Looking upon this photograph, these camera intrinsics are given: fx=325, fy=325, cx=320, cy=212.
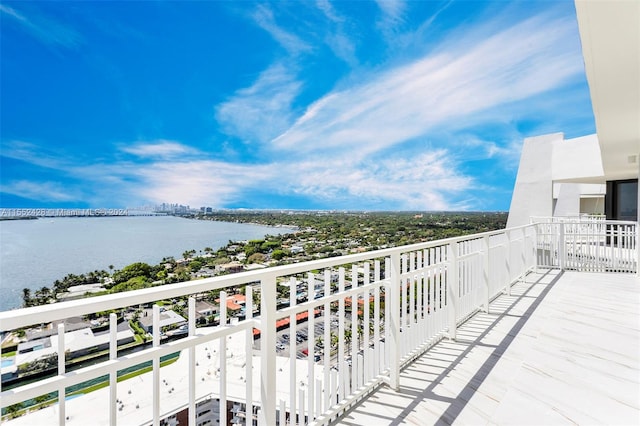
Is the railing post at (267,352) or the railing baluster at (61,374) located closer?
the railing baluster at (61,374)

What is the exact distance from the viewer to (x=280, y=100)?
45.8 metres

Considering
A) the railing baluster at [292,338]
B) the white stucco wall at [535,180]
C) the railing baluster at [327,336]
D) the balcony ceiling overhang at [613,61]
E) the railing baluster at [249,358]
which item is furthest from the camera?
the white stucco wall at [535,180]

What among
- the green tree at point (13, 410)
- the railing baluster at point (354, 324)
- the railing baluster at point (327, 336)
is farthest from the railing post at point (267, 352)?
the green tree at point (13, 410)

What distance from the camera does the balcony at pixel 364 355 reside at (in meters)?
1.23

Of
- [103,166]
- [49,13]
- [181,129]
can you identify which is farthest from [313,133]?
[49,13]

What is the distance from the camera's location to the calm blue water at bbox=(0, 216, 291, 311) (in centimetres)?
1040

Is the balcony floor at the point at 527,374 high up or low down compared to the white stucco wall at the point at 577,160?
down

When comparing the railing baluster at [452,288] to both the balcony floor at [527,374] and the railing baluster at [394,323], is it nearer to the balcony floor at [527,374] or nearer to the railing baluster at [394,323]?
the balcony floor at [527,374]

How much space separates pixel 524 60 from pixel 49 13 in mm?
31552

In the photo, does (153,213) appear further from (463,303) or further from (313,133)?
(313,133)

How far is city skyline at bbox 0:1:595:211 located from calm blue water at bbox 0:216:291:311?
8564 mm

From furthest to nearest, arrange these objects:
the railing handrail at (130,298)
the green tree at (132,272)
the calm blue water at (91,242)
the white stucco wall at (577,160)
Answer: the white stucco wall at (577,160), the calm blue water at (91,242), the green tree at (132,272), the railing handrail at (130,298)

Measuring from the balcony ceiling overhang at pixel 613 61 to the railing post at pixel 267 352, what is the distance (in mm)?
2908

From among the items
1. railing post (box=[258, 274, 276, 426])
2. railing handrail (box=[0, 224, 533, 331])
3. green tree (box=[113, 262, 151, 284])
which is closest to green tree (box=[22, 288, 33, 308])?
green tree (box=[113, 262, 151, 284])
